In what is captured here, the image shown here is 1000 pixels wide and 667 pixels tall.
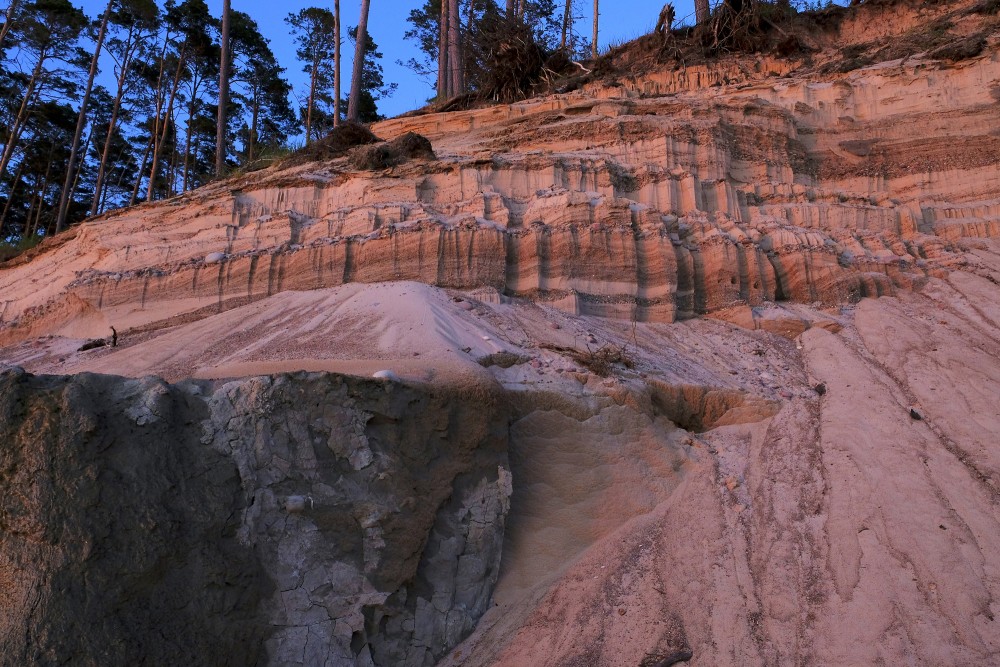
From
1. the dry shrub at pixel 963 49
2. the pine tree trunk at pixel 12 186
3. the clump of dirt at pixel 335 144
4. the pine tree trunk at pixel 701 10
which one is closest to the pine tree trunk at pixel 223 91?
the clump of dirt at pixel 335 144

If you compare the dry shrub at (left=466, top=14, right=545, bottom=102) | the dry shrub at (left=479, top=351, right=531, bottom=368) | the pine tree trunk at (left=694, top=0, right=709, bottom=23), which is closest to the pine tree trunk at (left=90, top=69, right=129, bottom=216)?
the dry shrub at (left=466, top=14, right=545, bottom=102)

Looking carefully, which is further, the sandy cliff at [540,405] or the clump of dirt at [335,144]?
the clump of dirt at [335,144]

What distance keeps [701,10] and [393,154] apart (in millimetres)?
10208

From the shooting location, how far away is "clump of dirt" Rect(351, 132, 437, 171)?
37.5 feet

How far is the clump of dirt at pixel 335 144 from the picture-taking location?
44.2ft

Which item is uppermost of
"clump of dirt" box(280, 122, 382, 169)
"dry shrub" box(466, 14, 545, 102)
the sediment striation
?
"dry shrub" box(466, 14, 545, 102)

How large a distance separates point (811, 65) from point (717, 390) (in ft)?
34.4

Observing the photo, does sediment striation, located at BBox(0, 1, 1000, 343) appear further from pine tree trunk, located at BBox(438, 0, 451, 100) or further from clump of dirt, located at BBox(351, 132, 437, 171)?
pine tree trunk, located at BBox(438, 0, 451, 100)

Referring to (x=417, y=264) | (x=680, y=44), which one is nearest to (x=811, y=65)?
(x=680, y=44)

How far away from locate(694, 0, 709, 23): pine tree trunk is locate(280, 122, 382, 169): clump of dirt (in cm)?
851

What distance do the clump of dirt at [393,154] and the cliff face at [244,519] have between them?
6.56 metres

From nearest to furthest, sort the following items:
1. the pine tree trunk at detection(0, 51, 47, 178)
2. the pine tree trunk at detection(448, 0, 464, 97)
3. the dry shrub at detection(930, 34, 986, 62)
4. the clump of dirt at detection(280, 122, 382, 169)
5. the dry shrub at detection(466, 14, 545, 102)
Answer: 1. the dry shrub at detection(930, 34, 986, 62)
2. the clump of dirt at detection(280, 122, 382, 169)
3. the dry shrub at detection(466, 14, 545, 102)
4. the pine tree trunk at detection(0, 51, 47, 178)
5. the pine tree trunk at detection(448, 0, 464, 97)

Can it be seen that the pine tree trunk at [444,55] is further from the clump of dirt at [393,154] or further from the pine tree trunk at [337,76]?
the clump of dirt at [393,154]

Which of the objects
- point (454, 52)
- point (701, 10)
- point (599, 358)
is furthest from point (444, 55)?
point (599, 358)
